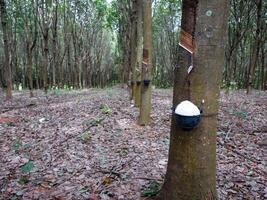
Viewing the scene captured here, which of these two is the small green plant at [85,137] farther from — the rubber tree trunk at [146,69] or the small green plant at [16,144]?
the rubber tree trunk at [146,69]

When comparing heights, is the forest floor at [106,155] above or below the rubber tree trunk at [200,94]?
below

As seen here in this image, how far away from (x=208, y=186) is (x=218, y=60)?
1230 millimetres

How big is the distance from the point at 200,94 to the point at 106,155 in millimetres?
2779

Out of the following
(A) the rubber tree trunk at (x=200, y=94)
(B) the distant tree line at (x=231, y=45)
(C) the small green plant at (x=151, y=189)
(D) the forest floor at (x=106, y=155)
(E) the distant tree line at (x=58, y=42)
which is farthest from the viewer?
(E) the distant tree line at (x=58, y=42)

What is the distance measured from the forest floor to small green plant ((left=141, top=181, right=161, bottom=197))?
0.01 metres

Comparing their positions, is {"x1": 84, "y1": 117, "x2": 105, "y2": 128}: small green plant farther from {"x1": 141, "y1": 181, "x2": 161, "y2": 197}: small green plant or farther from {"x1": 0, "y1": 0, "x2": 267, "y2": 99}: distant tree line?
{"x1": 0, "y1": 0, "x2": 267, "y2": 99}: distant tree line

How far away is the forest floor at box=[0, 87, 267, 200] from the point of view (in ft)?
12.9

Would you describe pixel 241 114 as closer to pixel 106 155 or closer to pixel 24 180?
pixel 106 155

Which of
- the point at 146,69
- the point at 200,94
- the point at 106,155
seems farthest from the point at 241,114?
the point at 200,94

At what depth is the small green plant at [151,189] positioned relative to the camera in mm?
3594

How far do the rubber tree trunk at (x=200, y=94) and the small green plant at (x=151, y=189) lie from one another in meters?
0.59

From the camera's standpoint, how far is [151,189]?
3742 millimetres

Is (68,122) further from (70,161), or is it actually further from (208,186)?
(208,186)

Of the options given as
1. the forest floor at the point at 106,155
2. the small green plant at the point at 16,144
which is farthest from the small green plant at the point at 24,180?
the small green plant at the point at 16,144
